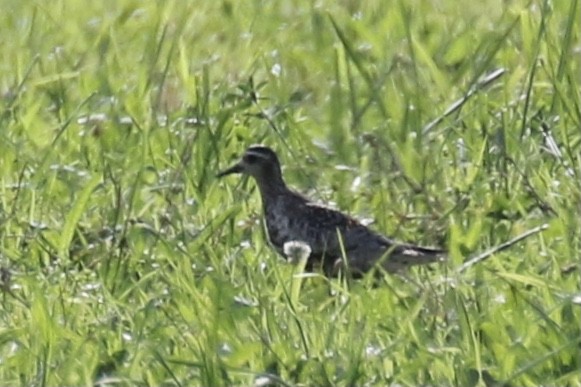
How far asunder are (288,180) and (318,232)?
2.26 ft

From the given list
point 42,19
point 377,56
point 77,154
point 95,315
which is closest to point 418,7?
point 377,56

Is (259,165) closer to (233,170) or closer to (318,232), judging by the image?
(233,170)

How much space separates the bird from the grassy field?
81 millimetres

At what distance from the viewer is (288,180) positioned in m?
7.81

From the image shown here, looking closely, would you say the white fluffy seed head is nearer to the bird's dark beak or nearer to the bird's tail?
the bird's tail

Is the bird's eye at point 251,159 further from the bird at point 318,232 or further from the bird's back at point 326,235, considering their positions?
the bird's back at point 326,235

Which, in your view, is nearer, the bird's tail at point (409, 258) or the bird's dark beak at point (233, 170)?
the bird's tail at point (409, 258)

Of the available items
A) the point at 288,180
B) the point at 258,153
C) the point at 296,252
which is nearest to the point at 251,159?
the point at 258,153

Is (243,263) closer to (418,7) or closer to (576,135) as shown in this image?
(576,135)

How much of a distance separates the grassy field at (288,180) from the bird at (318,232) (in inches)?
3.2

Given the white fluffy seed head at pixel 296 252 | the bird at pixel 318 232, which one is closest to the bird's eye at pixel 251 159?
the bird at pixel 318 232

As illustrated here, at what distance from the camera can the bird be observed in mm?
6503

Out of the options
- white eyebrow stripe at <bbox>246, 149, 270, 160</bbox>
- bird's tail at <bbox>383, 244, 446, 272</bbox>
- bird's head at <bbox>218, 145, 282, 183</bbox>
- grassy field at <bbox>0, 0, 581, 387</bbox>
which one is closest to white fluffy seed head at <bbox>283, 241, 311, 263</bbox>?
→ grassy field at <bbox>0, 0, 581, 387</bbox>

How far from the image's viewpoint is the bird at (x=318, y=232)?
650 centimetres
